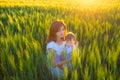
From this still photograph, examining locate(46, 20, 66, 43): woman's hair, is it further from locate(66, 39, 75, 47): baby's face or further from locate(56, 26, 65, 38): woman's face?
locate(66, 39, 75, 47): baby's face

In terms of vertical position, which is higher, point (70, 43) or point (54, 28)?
point (54, 28)

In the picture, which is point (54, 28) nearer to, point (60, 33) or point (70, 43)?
point (60, 33)

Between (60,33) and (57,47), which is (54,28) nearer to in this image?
(60,33)

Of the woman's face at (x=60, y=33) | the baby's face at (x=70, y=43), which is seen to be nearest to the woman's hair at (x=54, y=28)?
the woman's face at (x=60, y=33)

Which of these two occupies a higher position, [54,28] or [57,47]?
[54,28]

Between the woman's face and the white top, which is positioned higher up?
the woman's face

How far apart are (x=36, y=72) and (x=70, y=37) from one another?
0.75 metres

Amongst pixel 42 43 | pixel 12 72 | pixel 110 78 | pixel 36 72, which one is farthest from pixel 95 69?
pixel 42 43

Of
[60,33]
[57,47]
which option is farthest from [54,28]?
[57,47]

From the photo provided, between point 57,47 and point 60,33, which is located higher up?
point 60,33

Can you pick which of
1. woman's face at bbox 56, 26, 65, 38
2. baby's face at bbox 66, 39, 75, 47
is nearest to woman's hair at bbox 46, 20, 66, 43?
woman's face at bbox 56, 26, 65, 38

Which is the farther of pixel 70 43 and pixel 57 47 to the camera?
pixel 57 47

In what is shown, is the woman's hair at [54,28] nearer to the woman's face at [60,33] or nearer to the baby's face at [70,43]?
the woman's face at [60,33]

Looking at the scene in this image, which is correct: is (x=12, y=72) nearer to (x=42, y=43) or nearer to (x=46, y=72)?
(x=46, y=72)
